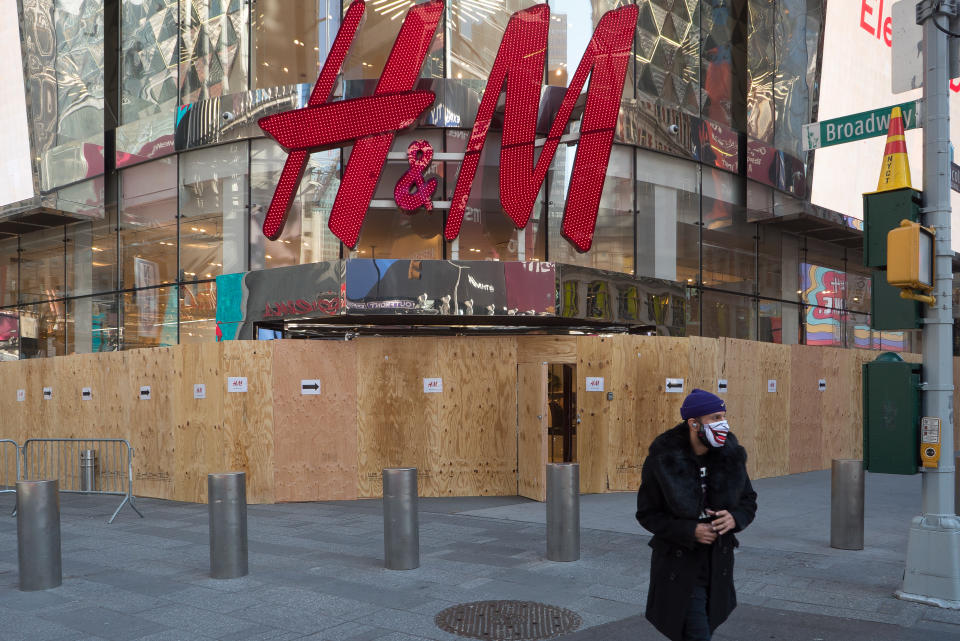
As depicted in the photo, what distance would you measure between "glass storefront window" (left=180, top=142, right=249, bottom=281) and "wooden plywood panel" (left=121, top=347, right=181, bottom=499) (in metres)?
2.65

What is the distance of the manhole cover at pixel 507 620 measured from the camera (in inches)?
249

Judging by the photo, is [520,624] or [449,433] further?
[449,433]

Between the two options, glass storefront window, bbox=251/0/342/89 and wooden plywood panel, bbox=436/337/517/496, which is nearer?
wooden plywood panel, bbox=436/337/517/496

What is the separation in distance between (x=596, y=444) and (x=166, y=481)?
729 centimetres

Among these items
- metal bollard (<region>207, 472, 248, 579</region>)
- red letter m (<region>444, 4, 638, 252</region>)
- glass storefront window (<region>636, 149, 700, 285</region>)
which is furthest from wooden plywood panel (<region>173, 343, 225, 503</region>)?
glass storefront window (<region>636, 149, 700, 285</region>)

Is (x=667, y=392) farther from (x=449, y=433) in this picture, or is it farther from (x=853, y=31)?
(x=853, y=31)

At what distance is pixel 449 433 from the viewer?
13805 mm

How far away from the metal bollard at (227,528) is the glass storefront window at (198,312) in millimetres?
8710

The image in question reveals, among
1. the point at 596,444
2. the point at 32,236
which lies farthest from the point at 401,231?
the point at 32,236

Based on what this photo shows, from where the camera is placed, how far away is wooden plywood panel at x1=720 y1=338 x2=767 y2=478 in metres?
15.2

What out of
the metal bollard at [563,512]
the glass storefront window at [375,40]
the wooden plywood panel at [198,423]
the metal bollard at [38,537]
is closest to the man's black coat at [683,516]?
the metal bollard at [563,512]

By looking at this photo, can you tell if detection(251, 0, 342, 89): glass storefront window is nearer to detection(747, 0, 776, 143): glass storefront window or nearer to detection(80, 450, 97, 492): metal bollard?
A: detection(80, 450, 97, 492): metal bollard

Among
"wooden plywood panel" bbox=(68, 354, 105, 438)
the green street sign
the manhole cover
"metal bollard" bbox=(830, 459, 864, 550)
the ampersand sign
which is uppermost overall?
the ampersand sign

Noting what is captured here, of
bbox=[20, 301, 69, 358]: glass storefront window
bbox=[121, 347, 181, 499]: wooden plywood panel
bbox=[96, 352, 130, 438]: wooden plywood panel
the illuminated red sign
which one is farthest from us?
bbox=[20, 301, 69, 358]: glass storefront window
